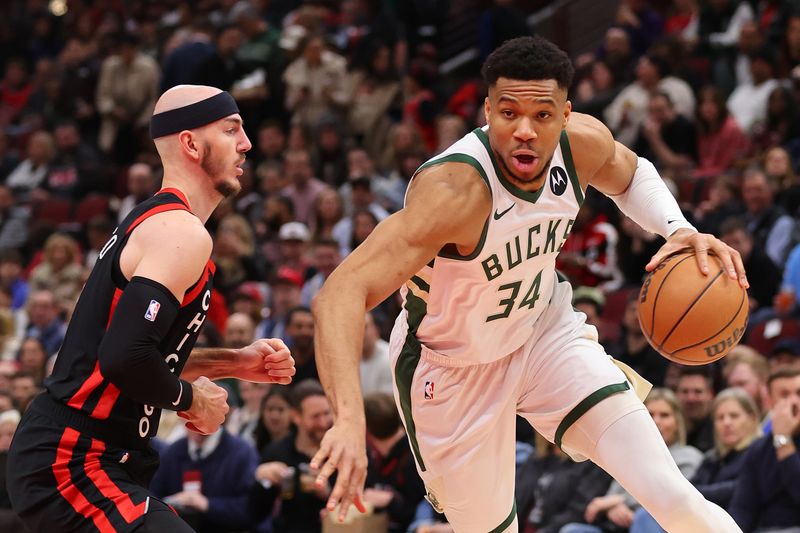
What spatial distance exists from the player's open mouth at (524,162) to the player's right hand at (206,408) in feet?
4.73

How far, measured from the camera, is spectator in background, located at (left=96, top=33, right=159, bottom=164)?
58.7 feet

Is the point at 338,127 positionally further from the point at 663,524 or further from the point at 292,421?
the point at 663,524

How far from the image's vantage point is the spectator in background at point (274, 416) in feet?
30.9

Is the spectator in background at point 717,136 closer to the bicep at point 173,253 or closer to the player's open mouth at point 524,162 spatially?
the player's open mouth at point 524,162

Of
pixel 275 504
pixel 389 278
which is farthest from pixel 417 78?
pixel 389 278

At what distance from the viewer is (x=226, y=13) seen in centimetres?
1944

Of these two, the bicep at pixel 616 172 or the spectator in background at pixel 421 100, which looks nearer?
the bicep at pixel 616 172

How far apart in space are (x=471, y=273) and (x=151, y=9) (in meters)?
17.0

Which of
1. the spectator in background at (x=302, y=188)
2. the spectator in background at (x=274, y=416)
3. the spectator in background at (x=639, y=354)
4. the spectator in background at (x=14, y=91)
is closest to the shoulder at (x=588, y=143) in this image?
the spectator in background at (x=639, y=354)

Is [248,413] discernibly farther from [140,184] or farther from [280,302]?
[140,184]

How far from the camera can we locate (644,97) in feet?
43.5

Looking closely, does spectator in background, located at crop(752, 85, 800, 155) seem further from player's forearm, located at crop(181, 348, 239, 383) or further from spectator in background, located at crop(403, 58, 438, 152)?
player's forearm, located at crop(181, 348, 239, 383)

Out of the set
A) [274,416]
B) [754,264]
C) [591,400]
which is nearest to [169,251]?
[591,400]

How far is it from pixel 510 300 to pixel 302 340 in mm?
5214
